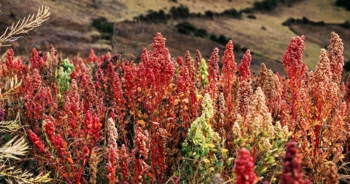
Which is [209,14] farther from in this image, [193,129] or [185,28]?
[193,129]

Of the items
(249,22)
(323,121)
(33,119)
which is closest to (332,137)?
(323,121)

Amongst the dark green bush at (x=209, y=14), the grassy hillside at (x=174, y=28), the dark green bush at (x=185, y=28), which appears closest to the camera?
the grassy hillside at (x=174, y=28)

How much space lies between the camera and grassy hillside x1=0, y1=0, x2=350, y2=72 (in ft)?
63.9

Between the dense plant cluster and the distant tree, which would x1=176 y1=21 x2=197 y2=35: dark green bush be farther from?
the dense plant cluster

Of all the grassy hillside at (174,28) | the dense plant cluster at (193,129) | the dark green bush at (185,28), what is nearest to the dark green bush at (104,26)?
the grassy hillside at (174,28)

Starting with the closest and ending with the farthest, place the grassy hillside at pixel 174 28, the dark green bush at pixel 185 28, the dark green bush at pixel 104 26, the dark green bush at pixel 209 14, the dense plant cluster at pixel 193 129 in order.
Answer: the dense plant cluster at pixel 193 129 → the grassy hillside at pixel 174 28 → the dark green bush at pixel 104 26 → the dark green bush at pixel 185 28 → the dark green bush at pixel 209 14

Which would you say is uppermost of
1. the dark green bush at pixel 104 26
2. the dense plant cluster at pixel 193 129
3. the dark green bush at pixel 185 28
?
the dense plant cluster at pixel 193 129

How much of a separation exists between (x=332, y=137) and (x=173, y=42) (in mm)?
22881

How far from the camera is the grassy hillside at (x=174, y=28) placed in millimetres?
19484

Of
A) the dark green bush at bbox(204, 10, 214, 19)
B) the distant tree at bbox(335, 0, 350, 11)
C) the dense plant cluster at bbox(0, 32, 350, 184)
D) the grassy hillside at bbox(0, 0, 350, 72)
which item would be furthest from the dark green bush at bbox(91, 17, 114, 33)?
the distant tree at bbox(335, 0, 350, 11)

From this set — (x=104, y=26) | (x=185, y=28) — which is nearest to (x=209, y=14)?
(x=185, y=28)

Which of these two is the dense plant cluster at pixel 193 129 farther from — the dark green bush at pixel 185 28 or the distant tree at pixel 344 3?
the distant tree at pixel 344 3

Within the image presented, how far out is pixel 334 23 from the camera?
39.8 metres

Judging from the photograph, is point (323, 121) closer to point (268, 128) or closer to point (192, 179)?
point (268, 128)
